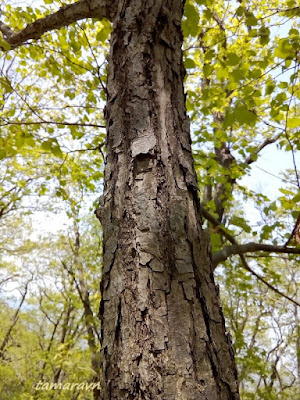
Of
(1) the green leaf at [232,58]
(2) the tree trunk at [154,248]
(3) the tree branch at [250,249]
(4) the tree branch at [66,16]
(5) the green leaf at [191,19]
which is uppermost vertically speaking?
(1) the green leaf at [232,58]

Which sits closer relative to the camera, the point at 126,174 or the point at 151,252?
the point at 151,252

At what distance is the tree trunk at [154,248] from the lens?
0.67m

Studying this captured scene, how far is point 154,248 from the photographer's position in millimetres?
795

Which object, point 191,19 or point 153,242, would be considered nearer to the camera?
point 153,242

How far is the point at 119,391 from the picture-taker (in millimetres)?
662

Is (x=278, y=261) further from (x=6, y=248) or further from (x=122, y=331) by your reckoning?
(x=122, y=331)

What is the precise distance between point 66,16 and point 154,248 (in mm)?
1518

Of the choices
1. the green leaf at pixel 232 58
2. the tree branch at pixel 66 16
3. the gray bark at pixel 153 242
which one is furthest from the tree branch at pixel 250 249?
the tree branch at pixel 66 16

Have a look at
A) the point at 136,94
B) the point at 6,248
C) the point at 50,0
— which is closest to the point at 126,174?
the point at 136,94

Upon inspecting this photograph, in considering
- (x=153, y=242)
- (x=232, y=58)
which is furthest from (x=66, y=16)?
(x=153, y=242)

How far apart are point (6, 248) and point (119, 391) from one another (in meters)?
13.3

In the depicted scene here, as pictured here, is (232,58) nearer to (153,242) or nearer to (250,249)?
(250,249)

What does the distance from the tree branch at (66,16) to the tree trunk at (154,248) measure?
1.20 feet

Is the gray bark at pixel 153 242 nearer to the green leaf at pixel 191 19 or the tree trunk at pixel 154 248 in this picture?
the tree trunk at pixel 154 248
